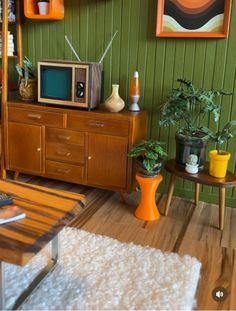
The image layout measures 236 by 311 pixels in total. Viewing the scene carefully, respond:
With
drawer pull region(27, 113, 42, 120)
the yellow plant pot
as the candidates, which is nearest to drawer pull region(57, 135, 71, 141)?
drawer pull region(27, 113, 42, 120)

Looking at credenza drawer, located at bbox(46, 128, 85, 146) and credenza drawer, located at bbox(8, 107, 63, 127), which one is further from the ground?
credenza drawer, located at bbox(8, 107, 63, 127)

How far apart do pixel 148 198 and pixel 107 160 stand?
A: 0.44 metres

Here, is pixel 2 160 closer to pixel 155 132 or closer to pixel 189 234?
pixel 155 132

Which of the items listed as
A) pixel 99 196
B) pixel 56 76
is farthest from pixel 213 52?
pixel 99 196

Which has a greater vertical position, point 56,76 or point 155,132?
point 56,76

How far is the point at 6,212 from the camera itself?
154cm

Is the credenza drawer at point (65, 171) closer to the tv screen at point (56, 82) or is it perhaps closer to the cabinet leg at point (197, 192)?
the tv screen at point (56, 82)

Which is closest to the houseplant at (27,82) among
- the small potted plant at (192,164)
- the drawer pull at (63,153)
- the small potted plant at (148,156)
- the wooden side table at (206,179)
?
the drawer pull at (63,153)

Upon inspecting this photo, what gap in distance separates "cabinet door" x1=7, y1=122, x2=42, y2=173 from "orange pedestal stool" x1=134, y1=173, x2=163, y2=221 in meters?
0.90

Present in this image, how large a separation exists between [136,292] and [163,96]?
1.55m

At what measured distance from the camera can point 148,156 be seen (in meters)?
2.31

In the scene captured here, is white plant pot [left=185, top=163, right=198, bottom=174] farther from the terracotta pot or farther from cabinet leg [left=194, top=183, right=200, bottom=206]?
the terracotta pot

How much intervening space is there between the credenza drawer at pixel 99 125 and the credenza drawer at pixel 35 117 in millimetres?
100

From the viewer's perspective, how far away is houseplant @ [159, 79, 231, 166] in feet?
7.57
